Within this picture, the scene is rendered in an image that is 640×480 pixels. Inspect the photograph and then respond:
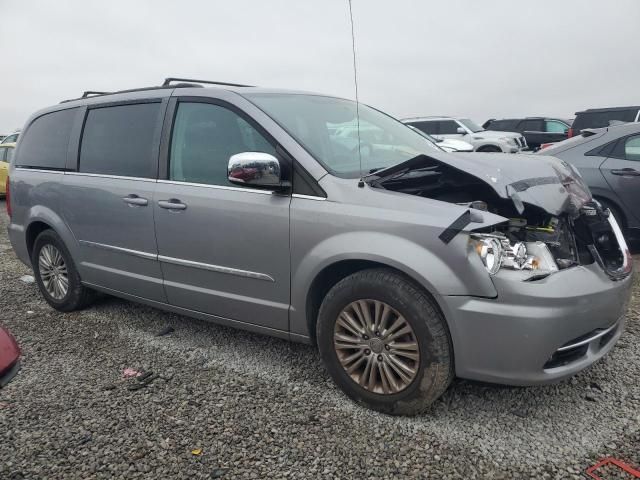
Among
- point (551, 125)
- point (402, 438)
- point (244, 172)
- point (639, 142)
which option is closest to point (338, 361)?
point (402, 438)

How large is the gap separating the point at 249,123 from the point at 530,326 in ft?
6.31

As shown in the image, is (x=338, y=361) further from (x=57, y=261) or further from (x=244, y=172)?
(x=57, y=261)

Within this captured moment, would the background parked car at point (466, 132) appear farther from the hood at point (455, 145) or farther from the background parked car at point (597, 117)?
the hood at point (455, 145)

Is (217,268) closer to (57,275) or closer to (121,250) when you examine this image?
(121,250)

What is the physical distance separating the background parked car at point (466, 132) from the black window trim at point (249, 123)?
1366cm

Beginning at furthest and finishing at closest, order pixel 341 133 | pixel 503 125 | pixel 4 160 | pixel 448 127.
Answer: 1. pixel 503 125
2. pixel 448 127
3. pixel 4 160
4. pixel 341 133

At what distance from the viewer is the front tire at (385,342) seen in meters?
2.49

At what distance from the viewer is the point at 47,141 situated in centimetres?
453

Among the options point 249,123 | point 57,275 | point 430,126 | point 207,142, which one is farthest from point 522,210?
point 430,126

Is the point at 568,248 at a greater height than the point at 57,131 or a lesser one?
lesser

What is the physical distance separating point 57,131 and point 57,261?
1112mm

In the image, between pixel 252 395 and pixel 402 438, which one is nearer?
pixel 402 438

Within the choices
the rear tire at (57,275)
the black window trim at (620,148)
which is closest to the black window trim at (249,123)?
the rear tire at (57,275)

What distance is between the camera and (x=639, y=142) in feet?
18.1
